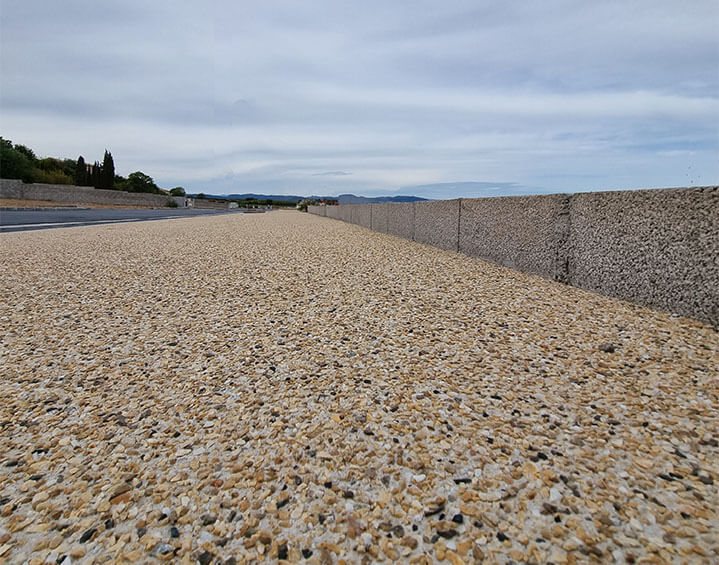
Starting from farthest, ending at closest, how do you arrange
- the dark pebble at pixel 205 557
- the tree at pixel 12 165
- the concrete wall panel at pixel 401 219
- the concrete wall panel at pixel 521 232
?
the tree at pixel 12 165, the concrete wall panel at pixel 401 219, the concrete wall panel at pixel 521 232, the dark pebble at pixel 205 557

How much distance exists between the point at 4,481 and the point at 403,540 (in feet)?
4.65

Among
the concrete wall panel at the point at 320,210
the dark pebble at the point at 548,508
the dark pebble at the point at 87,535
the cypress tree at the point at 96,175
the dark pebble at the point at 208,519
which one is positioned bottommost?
the dark pebble at the point at 87,535

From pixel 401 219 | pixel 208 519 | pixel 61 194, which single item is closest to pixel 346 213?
pixel 401 219

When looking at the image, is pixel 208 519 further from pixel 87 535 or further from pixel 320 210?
Answer: pixel 320 210

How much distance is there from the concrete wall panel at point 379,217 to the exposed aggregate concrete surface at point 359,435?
9306 mm

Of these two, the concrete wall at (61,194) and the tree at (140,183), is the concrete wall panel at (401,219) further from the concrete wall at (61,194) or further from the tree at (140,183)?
the tree at (140,183)

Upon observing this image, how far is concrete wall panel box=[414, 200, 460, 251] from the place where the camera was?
24.1 ft

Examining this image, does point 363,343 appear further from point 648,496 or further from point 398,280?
point 398,280

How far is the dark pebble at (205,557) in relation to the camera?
1.14 metres

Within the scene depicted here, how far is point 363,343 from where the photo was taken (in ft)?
8.90

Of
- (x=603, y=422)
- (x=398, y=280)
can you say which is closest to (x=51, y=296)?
(x=398, y=280)

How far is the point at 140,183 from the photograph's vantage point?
79312 mm

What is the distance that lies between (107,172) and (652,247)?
7475cm

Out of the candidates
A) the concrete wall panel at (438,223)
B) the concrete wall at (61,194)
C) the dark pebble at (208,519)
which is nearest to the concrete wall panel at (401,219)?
the concrete wall panel at (438,223)
